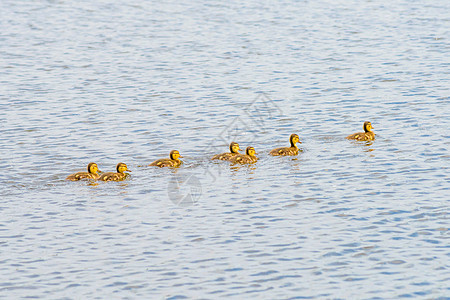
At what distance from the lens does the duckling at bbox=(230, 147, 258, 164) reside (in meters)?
16.4

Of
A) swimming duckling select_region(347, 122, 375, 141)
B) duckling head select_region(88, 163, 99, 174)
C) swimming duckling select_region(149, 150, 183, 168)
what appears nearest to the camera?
duckling head select_region(88, 163, 99, 174)

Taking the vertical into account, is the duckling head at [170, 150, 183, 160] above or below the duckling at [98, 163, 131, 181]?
above

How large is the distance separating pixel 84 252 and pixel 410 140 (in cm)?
843

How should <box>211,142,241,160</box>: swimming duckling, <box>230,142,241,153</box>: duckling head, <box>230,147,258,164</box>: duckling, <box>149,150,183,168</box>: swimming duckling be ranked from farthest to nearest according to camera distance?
<box>230,142,241,153</box>: duckling head < <box>211,142,241,160</box>: swimming duckling < <box>230,147,258,164</box>: duckling < <box>149,150,183,168</box>: swimming duckling

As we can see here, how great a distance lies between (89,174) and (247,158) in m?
3.25

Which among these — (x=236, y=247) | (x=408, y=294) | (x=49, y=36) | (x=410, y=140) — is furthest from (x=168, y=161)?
(x=49, y=36)

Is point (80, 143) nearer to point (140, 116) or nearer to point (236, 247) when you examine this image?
point (140, 116)

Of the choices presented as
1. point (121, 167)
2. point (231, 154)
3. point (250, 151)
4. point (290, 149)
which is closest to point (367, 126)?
point (290, 149)

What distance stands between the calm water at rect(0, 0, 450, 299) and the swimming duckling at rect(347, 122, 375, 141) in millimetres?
240

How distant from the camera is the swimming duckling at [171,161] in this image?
16.1 metres

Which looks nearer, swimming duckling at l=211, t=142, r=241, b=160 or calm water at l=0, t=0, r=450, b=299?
calm water at l=0, t=0, r=450, b=299

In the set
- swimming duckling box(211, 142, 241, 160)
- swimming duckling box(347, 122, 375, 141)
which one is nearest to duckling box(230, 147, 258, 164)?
swimming duckling box(211, 142, 241, 160)

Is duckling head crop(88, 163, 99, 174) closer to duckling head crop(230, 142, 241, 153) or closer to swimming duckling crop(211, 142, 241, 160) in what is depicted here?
swimming duckling crop(211, 142, 241, 160)

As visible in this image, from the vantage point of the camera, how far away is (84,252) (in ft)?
39.9
